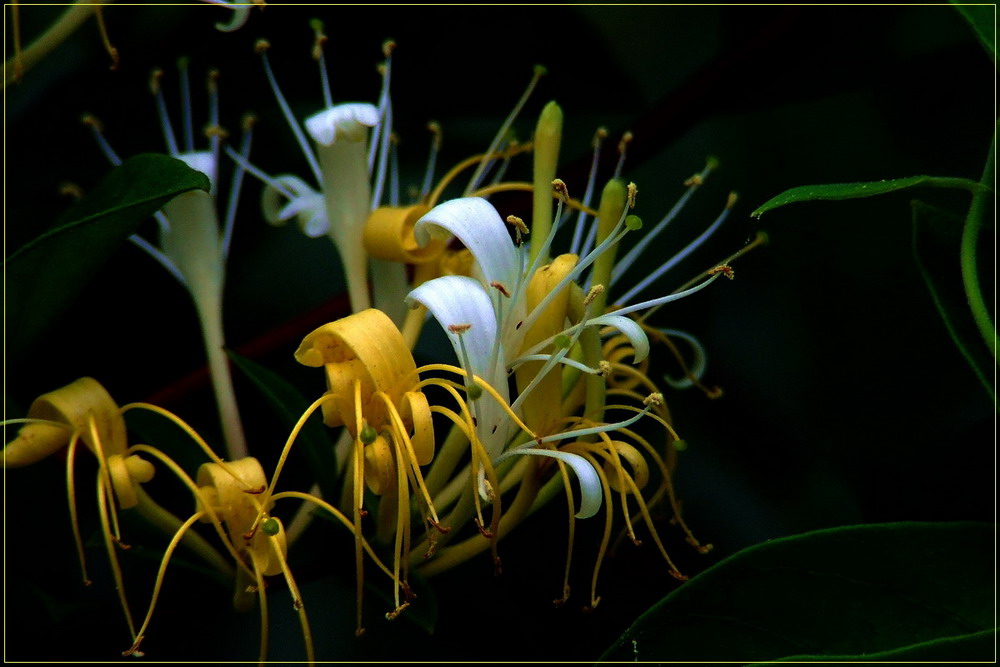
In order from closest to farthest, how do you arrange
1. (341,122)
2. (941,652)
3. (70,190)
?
(941,652)
(341,122)
(70,190)

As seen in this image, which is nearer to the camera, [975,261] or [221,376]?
[975,261]

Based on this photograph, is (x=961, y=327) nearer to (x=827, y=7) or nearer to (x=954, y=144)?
(x=954, y=144)

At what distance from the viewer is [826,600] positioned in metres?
0.64

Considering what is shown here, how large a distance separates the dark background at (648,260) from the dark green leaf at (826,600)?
200 mm

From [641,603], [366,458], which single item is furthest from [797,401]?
[366,458]

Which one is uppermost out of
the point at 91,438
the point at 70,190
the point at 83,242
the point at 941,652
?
the point at 70,190

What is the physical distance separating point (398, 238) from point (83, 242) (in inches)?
8.5

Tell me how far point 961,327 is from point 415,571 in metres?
0.41

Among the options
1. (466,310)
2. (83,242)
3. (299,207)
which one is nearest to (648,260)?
(299,207)

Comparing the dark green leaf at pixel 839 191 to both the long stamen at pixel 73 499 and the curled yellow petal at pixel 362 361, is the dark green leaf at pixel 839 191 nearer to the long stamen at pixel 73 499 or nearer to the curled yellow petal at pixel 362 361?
the curled yellow petal at pixel 362 361

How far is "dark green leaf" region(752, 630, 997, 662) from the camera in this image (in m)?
0.55

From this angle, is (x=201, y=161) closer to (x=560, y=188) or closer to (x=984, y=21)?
(x=560, y=188)

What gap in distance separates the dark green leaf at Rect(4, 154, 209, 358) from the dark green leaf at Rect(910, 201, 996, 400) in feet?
1.58

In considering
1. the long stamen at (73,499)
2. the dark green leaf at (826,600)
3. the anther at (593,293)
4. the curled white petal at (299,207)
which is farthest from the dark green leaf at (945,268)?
the long stamen at (73,499)
